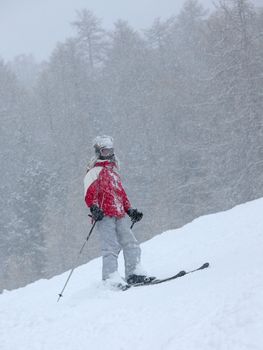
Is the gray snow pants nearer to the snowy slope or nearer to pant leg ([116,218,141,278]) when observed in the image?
pant leg ([116,218,141,278])

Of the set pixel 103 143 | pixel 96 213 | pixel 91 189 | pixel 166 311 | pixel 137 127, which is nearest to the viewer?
pixel 166 311

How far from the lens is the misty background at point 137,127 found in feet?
81.1

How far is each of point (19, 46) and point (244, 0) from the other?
4880 inches

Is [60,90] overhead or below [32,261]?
overhead

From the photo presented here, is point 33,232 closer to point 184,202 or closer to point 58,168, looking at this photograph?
point 58,168

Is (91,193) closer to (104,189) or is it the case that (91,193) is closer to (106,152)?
(104,189)

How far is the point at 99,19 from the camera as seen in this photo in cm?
4784

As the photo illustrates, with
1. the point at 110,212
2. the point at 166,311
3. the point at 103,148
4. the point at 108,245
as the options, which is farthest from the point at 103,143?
the point at 166,311

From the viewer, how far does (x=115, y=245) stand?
22.2 feet

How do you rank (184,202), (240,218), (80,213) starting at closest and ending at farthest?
(240,218) → (184,202) → (80,213)

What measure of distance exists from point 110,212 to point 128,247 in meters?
0.51

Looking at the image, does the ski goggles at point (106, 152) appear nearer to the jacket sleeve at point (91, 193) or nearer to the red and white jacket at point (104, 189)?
the red and white jacket at point (104, 189)

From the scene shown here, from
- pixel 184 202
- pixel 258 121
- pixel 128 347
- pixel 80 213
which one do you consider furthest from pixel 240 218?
pixel 80 213

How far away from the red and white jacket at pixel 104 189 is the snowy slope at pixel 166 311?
955mm
